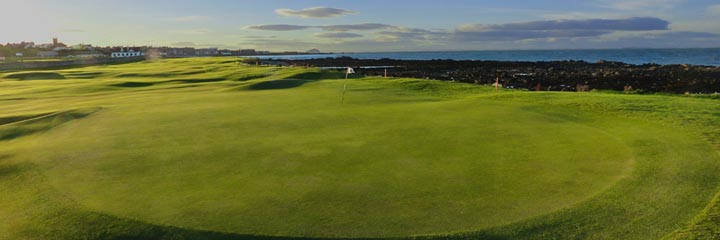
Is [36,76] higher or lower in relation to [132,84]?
higher

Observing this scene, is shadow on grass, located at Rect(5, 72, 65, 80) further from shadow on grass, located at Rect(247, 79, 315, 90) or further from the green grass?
the green grass

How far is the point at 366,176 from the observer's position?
6.83 metres

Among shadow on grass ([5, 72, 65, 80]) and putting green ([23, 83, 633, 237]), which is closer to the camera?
putting green ([23, 83, 633, 237])

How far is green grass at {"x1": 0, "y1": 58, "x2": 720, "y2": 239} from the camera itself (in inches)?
206

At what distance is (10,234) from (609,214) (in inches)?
259

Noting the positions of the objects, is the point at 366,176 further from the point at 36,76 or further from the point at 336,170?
the point at 36,76

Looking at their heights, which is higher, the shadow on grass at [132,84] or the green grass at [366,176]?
the shadow on grass at [132,84]

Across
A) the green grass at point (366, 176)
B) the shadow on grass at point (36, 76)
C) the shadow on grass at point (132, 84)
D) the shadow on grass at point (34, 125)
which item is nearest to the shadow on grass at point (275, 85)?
the shadow on grass at point (132, 84)

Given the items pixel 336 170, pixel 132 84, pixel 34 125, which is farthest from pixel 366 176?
pixel 132 84

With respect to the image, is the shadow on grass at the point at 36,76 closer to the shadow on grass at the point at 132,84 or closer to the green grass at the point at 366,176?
the shadow on grass at the point at 132,84

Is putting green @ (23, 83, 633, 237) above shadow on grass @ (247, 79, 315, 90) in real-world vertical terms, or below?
below

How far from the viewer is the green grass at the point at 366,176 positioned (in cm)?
524

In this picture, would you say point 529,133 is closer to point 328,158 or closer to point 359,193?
point 328,158

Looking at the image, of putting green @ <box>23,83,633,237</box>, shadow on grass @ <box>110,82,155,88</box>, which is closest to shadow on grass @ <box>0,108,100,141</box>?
putting green @ <box>23,83,633,237</box>
